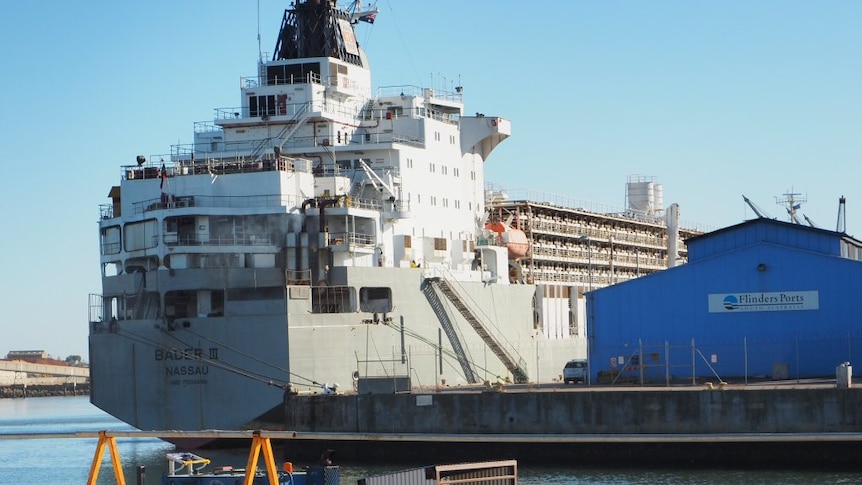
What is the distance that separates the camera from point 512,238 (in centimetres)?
6184

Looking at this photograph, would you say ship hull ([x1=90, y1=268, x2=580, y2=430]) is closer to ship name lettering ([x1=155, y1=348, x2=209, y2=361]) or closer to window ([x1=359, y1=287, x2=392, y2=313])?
ship name lettering ([x1=155, y1=348, x2=209, y2=361])

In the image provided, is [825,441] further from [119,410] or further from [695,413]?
[119,410]

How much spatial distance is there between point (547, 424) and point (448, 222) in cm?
1756

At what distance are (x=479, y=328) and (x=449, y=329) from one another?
1.82 m

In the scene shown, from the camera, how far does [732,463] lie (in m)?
38.7

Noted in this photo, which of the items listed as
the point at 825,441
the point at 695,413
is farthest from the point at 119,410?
the point at 825,441

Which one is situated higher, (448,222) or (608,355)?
(448,222)


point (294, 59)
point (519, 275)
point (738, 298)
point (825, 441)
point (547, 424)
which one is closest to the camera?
point (825, 441)

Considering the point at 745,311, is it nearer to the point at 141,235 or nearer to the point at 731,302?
the point at 731,302

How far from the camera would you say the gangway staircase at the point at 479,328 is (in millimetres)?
52156

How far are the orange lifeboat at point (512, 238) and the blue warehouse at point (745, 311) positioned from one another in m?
14.0

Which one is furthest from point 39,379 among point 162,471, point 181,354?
point 162,471

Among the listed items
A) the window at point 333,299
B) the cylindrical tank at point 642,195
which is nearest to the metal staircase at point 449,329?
the window at point 333,299

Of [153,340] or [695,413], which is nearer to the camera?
[695,413]
